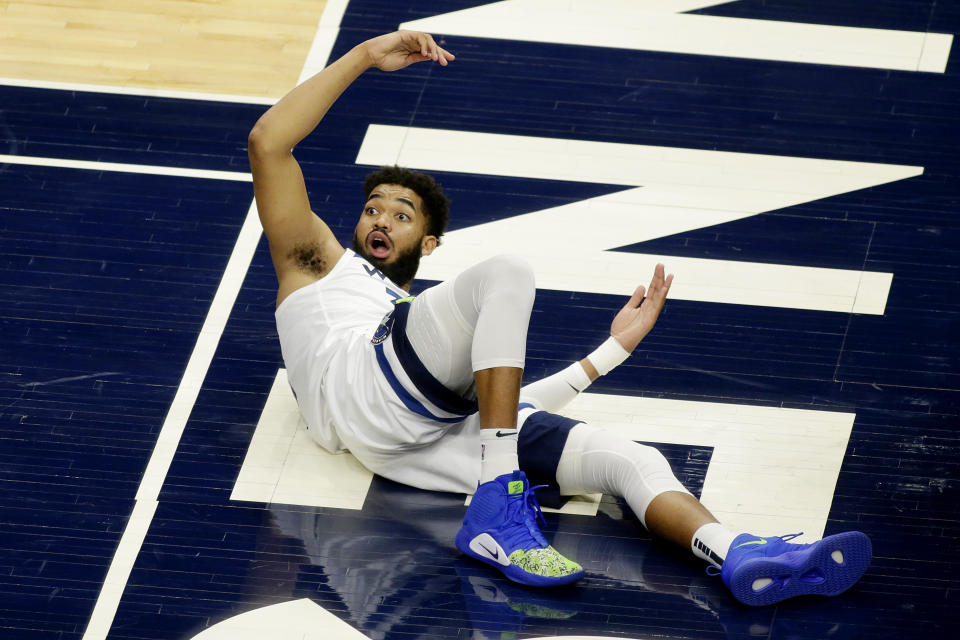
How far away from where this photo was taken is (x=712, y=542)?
3328 millimetres

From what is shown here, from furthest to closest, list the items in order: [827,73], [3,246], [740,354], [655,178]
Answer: [827,73]
[655,178]
[3,246]
[740,354]

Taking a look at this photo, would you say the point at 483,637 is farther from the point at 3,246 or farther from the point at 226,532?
the point at 3,246

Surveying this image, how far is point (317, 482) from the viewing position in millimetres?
3688

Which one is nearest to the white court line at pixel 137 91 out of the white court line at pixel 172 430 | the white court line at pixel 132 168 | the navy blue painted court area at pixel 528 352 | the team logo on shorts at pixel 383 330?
the navy blue painted court area at pixel 528 352

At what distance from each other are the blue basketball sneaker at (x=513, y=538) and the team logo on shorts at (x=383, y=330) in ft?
1.55

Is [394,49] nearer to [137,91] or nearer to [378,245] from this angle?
[378,245]

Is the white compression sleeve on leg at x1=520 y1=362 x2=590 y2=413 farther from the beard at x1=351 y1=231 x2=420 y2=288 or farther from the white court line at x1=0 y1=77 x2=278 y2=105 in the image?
the white court line at x1=0 y1=77 x2=278 y2=105

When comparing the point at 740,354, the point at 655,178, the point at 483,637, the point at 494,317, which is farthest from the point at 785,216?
the point at 483,637

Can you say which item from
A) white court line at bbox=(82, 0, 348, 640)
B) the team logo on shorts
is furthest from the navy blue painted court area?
the team logo on shorts

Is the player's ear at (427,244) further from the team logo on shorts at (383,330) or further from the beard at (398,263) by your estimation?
the team logo on shorts at (383,330)

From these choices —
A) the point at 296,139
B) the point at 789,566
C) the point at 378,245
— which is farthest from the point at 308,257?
the point at 789,566

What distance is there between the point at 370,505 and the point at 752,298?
1439 millimetres

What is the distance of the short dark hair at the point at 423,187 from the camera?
3963 millimetres

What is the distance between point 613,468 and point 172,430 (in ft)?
3.93
